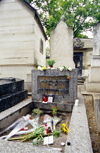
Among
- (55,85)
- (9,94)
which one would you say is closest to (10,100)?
(9,94)

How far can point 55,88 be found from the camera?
14.1 ft

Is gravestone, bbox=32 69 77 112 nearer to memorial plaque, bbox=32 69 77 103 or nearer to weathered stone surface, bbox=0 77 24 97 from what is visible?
memorial plaque, bbox=32 69 77 103

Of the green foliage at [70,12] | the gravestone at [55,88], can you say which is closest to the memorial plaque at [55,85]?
the gravestone at [55,88]

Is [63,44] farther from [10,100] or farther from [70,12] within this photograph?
[70,12]

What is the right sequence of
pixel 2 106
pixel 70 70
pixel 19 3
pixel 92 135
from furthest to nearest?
1. pixel 19 3
2. pixel 70 70
3. pixel 2 106
4. pixel 92 135

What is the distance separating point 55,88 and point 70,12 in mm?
12004

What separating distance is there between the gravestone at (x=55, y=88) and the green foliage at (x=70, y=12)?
9117 millimetres

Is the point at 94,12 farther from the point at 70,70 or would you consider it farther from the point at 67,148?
the point at 67,148

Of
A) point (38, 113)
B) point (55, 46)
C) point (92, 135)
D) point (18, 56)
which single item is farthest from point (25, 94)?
point (55, 46)

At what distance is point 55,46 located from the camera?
7.22 m

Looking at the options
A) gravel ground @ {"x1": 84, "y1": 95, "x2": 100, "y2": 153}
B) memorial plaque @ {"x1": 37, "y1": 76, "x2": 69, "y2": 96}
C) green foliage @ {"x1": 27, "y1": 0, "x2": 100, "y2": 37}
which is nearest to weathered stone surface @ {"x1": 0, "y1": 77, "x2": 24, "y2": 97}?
memorial plaque @ {"x1": 37, "y1": 76, "x2": 69, "y2": 96}

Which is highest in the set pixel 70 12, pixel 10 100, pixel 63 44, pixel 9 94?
pixel 70 12

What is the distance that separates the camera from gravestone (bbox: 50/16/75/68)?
7051 mm

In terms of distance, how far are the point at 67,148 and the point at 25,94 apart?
3589 mm
